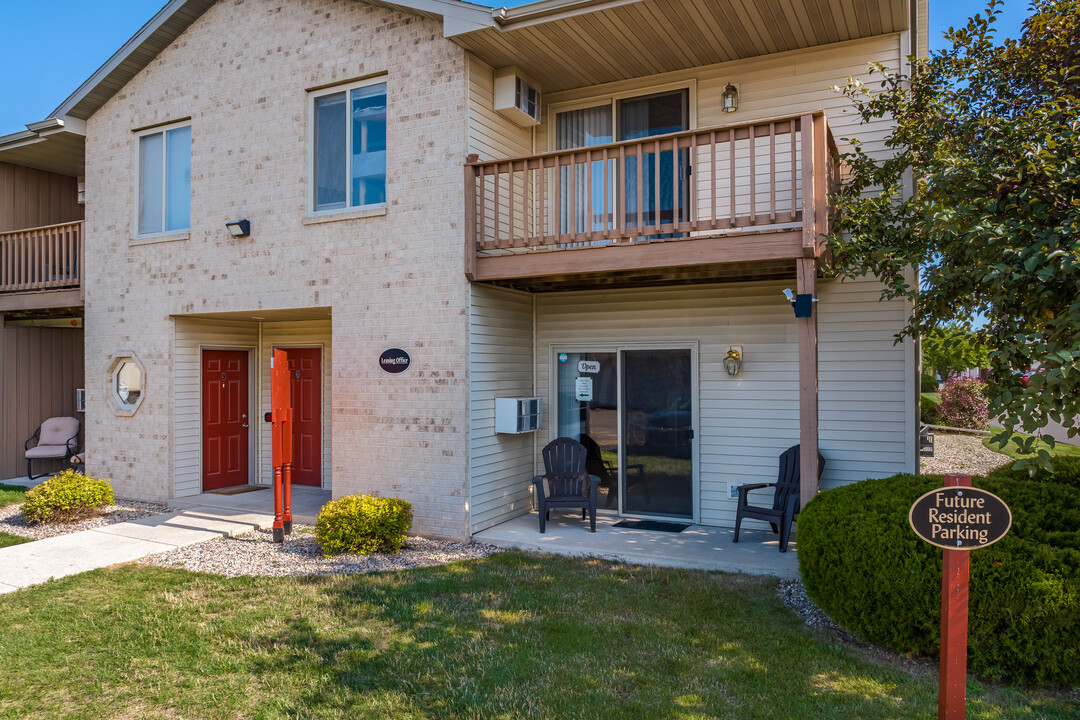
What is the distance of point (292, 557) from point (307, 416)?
4.02 m

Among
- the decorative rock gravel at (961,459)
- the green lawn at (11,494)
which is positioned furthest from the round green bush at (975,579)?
the green lawn at (11,494)

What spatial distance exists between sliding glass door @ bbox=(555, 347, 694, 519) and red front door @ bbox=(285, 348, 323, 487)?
12.8 feet

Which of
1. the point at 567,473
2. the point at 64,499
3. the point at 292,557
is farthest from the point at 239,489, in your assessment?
the point at 567,473

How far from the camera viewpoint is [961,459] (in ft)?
41.2

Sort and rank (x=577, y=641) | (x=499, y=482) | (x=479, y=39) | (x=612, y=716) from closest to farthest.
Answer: (x=612, y=716)
(x=577, y=641)
(x=479, y=39)
(x=499, y=482)

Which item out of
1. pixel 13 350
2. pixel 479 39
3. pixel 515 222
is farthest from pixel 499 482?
pixel 13 350

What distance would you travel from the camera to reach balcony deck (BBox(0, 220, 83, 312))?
Result: 1055 centimetres

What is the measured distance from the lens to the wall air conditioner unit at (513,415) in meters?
8.09

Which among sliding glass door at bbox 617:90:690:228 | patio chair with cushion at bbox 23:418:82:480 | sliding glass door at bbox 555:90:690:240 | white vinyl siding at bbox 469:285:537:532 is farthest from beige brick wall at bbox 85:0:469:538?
sliding glass door at bbox 617:90:690:228

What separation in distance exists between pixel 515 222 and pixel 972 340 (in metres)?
5.09

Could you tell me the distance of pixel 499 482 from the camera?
27.3 feet

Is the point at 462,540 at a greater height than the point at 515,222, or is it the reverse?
the point at 515,222

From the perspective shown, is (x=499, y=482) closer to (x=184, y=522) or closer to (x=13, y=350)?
(x=184, y=522)

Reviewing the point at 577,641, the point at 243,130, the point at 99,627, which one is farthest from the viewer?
the point at 243,130
